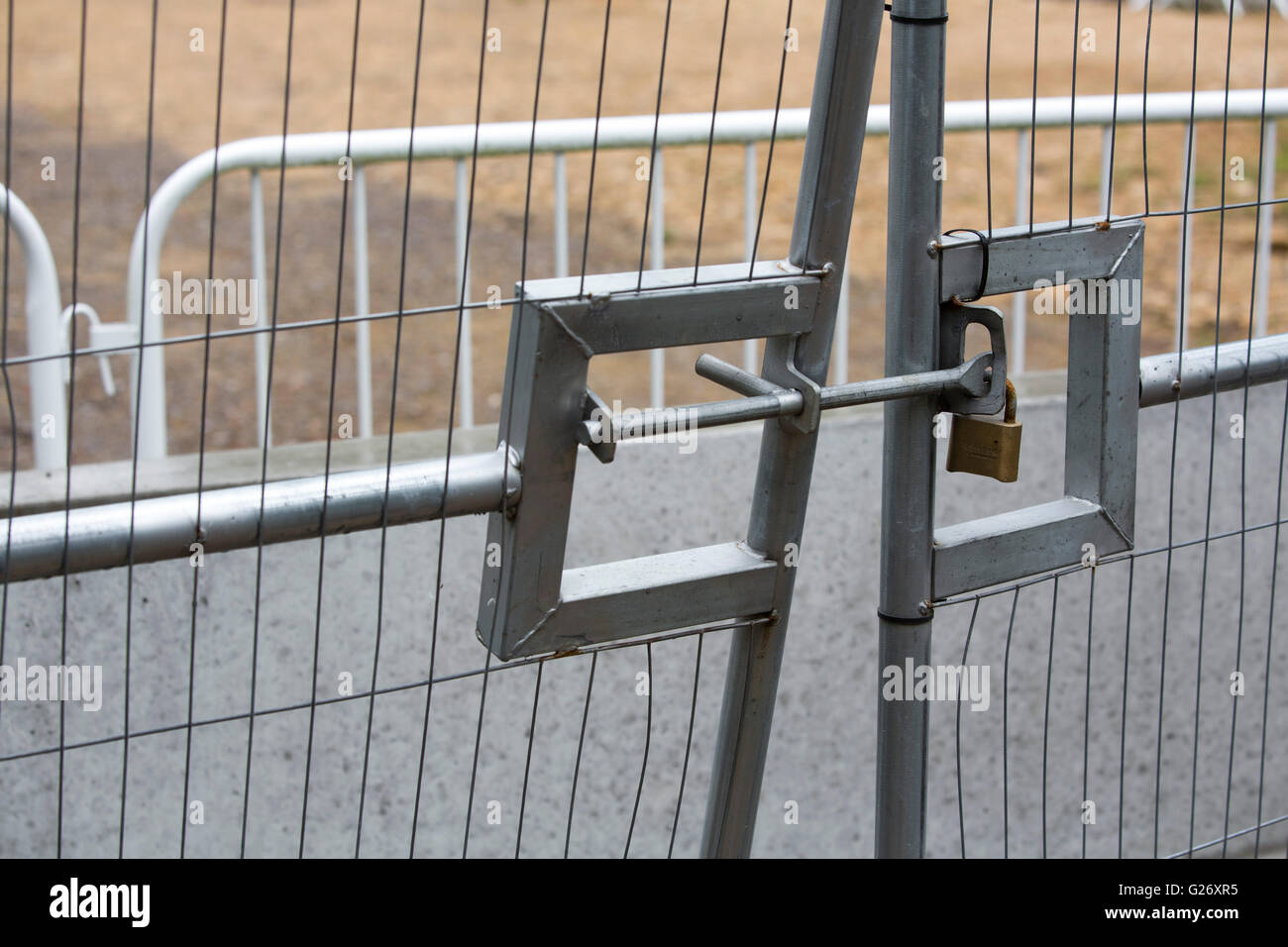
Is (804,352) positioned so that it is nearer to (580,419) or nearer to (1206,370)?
(580,419)

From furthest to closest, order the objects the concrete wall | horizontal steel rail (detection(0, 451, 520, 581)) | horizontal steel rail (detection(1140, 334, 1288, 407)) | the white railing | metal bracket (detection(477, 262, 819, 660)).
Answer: the concrete wall < the white railing < horizontal steel rail (detection(1140, 334, 1288, 407)) < metal bracket (detection(477, 262, 819, 660)) < horizontal steel rail (detection(0, 451, 520, 581))

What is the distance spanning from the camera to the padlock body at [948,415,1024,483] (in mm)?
1468

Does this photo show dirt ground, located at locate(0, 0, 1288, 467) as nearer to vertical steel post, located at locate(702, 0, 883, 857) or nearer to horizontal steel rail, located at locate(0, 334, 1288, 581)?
vertical steel post, located at locate(702, 0, 883, 857)

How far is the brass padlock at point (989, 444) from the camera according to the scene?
57.8 inches

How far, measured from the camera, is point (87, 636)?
8.29 ft

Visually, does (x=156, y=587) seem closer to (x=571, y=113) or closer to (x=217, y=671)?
(x=217, y=671)

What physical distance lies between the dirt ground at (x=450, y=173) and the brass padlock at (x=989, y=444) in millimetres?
3283

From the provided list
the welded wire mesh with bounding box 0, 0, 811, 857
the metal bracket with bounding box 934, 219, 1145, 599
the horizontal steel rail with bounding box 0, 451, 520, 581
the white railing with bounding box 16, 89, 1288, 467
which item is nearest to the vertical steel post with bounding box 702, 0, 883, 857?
the metal bracket with bounding box 934, 219, 1145, 599

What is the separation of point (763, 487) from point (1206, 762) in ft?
7.81

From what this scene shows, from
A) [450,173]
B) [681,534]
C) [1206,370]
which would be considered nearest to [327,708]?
[681,534]

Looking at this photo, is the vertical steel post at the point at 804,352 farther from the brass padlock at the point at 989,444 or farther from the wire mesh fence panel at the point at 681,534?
the brass padlock at the point at 989,444

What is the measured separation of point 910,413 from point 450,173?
9320 mm

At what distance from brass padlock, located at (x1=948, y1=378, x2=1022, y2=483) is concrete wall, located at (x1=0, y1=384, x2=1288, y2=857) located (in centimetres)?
102
